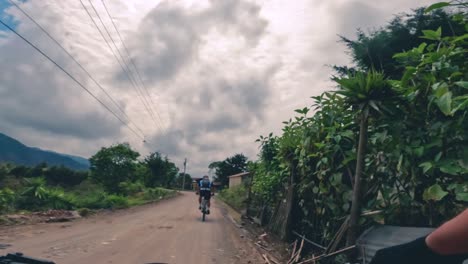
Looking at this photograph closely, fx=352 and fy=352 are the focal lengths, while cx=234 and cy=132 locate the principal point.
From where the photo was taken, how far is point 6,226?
10266 mm

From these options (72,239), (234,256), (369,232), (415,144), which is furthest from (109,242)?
(415,144)

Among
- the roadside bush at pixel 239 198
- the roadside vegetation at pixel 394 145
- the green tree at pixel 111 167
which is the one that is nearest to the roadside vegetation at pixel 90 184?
the green tree at pixel 111 167

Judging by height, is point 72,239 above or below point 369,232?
below

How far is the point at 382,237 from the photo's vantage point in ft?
13.5

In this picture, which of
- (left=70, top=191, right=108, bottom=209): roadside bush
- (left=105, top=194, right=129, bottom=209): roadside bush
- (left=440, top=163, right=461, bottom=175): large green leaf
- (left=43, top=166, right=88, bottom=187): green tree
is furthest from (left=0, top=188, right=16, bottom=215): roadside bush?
(left=43, top=166, right=88, bottom=187): green tree

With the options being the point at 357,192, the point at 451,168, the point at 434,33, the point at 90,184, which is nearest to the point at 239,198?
the point at 90,184

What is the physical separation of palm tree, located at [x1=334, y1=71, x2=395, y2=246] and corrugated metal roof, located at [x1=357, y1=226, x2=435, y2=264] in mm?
410

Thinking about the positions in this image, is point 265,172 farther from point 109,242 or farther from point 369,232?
point 369,232

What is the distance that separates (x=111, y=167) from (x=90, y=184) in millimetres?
8214

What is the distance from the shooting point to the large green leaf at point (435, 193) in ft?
11.3

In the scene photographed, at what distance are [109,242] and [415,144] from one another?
24.4ft

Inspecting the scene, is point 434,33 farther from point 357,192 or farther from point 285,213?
point 285,213

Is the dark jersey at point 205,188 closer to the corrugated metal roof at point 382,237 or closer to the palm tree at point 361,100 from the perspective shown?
the palm tree at point 361,100

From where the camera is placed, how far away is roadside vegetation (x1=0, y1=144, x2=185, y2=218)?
15906 mm
